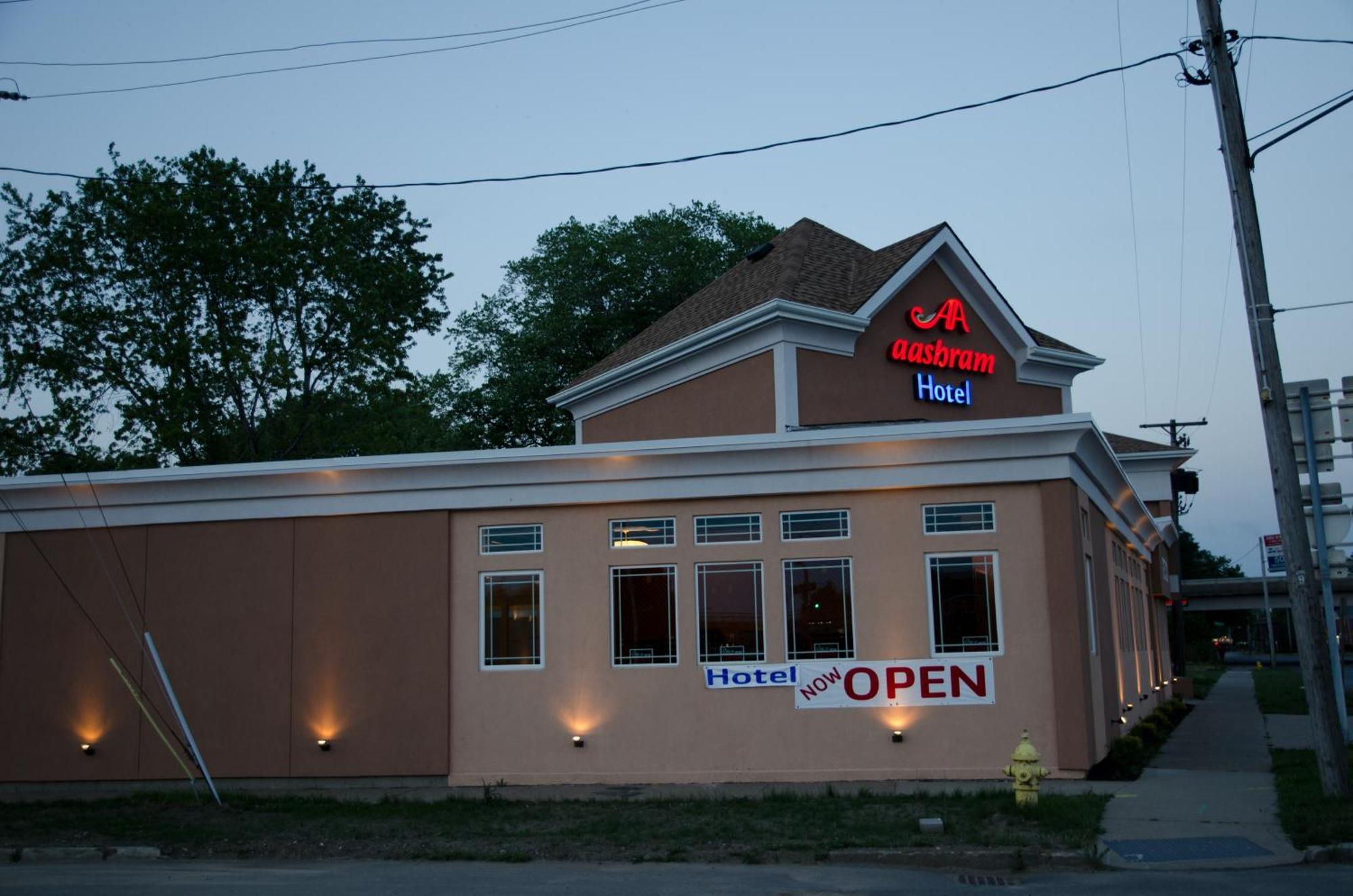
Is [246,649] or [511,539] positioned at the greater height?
[511,539]

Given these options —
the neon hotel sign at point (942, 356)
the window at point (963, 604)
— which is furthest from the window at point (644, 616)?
the neon hotel sign at point (942, 356)

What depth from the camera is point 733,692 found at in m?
16.2

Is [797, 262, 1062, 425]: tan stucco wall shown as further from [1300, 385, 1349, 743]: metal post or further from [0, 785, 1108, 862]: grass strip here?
[0, 785, 1108, 862]: grass strip

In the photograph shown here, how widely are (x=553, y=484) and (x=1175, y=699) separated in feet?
67.8

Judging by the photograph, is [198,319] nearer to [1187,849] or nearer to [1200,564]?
[1187,849]

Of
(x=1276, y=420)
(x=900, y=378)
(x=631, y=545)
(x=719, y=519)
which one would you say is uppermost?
(x=900, y=378)

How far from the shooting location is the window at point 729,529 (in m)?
16.7

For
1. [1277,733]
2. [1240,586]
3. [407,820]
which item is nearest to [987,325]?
[1277,733]

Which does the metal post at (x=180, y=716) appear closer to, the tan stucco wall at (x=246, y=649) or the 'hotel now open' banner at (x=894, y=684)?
the tan stucco wall at (x=246, y=649)

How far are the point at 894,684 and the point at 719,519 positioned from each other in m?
3.20

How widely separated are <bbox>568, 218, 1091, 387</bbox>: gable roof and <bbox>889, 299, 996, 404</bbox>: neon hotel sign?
1.18 metres

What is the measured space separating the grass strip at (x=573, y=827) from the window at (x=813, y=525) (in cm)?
360

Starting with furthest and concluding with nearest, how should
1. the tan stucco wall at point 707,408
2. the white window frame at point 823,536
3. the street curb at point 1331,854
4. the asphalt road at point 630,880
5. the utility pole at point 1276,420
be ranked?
1. the tan stucco wall at point 707,408
2. the white window frame at point 823,536
3. the utility pole at point 1276,420
4. the street curb at point 1331,854
5. the asphalt road at point 630,880

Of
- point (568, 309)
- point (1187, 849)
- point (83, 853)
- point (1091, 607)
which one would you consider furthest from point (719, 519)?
point (568, 309)
